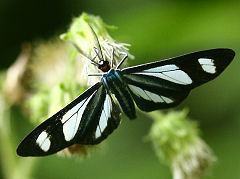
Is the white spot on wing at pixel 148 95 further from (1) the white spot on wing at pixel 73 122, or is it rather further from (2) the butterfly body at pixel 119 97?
(1) the white spot on wing at pixel 73 122

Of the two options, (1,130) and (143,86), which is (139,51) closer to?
(1,130)

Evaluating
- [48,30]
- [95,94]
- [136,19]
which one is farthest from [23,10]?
[95,94]

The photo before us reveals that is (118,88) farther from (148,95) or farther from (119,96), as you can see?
(148,95)

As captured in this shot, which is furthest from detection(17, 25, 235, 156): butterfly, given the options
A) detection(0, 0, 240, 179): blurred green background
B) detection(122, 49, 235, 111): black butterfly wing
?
detection(0, 0, 240, 179): blurred green background

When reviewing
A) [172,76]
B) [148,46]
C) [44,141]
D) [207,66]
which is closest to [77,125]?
[44,141]

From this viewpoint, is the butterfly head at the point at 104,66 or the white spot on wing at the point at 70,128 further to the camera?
the butterfly head at the point at 104,66

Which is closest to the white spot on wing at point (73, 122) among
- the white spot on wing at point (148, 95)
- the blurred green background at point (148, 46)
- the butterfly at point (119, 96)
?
the butterfly at point (119, 96)

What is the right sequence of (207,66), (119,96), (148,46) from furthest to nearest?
(148,46), (119,96), (207,66)
